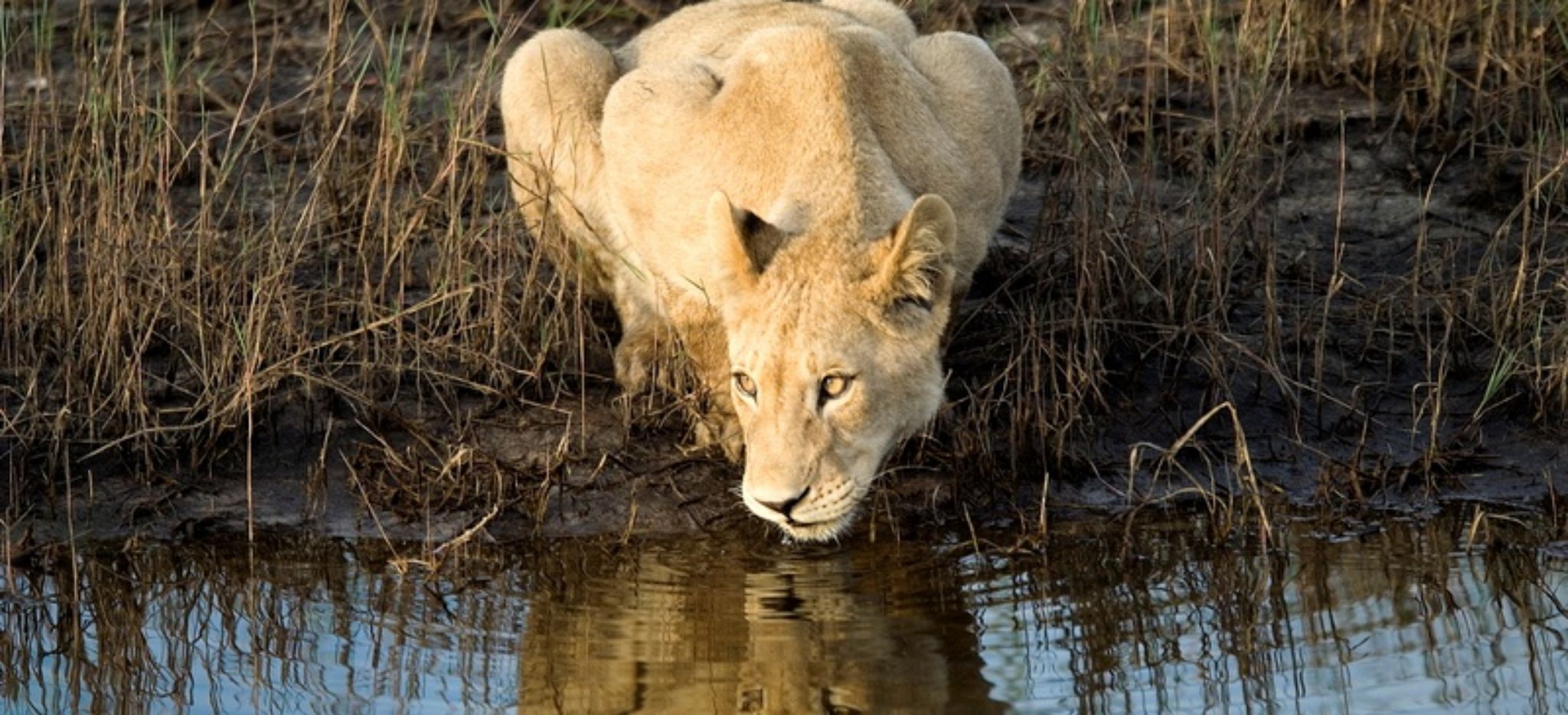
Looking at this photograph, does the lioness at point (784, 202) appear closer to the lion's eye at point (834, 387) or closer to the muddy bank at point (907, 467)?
the lion's eye at point (834, 387)

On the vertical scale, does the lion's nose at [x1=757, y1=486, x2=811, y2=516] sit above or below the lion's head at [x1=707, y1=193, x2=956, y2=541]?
below

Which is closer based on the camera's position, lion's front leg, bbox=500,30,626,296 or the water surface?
the water surface

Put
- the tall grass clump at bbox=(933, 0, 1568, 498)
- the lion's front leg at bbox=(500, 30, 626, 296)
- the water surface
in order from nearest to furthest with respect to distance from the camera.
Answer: the water surface, the tall grass clump at bbox=(933, 0, 1568, 498), the lion's front leg at bbox=(500, 30, 626, 296)

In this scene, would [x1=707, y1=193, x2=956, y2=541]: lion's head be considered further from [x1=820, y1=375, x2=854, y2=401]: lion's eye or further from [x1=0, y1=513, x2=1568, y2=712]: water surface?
[x1=0, y1=513, x2=1568, y2=712]: water surface

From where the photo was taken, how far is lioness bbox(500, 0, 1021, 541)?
19.2ft

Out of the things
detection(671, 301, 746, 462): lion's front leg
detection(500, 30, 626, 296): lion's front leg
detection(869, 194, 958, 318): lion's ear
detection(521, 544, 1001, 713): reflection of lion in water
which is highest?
detection(500, 30, 626, 296): lion's front leg

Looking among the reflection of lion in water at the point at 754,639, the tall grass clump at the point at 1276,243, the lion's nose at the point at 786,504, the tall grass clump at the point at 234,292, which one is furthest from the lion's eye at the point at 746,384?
the tall grass clump at the point at 234,292

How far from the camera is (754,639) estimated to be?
5.85 meters

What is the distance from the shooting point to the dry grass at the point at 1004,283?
22.9 ft

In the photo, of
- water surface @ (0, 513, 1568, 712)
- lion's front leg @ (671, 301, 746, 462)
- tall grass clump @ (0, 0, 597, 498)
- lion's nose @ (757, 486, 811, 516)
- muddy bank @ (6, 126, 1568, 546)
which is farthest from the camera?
tall grass clump @ (0, 0, 597, 498)

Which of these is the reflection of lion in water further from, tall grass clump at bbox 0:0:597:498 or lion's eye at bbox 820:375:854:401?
tall grass clump at bbox 0:0:597:498

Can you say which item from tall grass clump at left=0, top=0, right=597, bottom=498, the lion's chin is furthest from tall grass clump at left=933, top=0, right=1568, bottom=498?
tall grass clump at left=0, top=0, right=597, bottom=498

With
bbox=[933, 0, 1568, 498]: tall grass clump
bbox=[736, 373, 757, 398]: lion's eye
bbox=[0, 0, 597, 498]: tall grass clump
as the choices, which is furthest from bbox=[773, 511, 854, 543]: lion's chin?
bbox=[0, 0, 597, 498]: tall grass clump

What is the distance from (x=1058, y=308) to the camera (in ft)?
24.6
